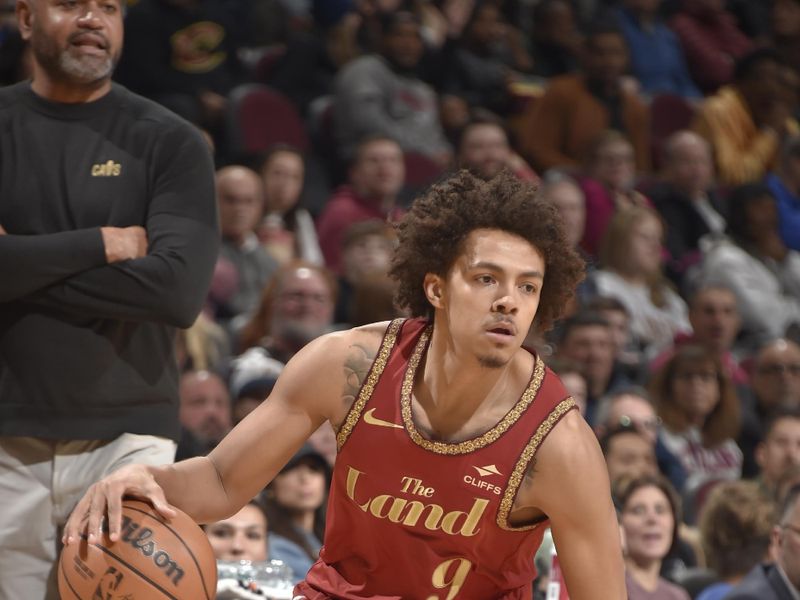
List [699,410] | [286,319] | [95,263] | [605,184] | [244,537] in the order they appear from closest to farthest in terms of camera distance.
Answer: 1. [95,263]
2. [244,537]
3. [286,319]
4. [699,410]
5. [605,184]

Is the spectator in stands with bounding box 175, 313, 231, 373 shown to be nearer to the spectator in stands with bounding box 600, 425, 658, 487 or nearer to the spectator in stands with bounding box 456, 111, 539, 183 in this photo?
the spectator in stands with bounding box 600, 425, 658, 487

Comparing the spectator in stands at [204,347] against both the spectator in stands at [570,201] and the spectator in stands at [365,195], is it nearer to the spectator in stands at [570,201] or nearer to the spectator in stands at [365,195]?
the spectator in stands at [365,195]

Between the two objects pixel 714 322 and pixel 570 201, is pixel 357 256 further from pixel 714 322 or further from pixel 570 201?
pixel 714 322

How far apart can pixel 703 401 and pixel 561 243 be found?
4513 millimetres

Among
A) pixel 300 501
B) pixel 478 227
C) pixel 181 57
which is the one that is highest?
pixel 478 227

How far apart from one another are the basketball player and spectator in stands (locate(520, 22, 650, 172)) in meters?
6.61

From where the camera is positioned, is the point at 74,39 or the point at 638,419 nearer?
the point at 74,39

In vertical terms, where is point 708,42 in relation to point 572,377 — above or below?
above

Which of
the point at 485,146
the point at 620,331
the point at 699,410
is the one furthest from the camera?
the point at 485,146

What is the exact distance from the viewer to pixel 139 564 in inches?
124

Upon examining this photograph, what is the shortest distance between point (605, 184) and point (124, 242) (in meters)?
6.10

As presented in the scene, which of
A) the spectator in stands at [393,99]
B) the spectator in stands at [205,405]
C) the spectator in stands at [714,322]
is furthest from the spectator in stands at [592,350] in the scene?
the spectator in stands at [393,99]

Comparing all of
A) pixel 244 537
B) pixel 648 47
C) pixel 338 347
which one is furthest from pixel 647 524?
pixel 648 47

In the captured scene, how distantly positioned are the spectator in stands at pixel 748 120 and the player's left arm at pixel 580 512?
7.95 metres
